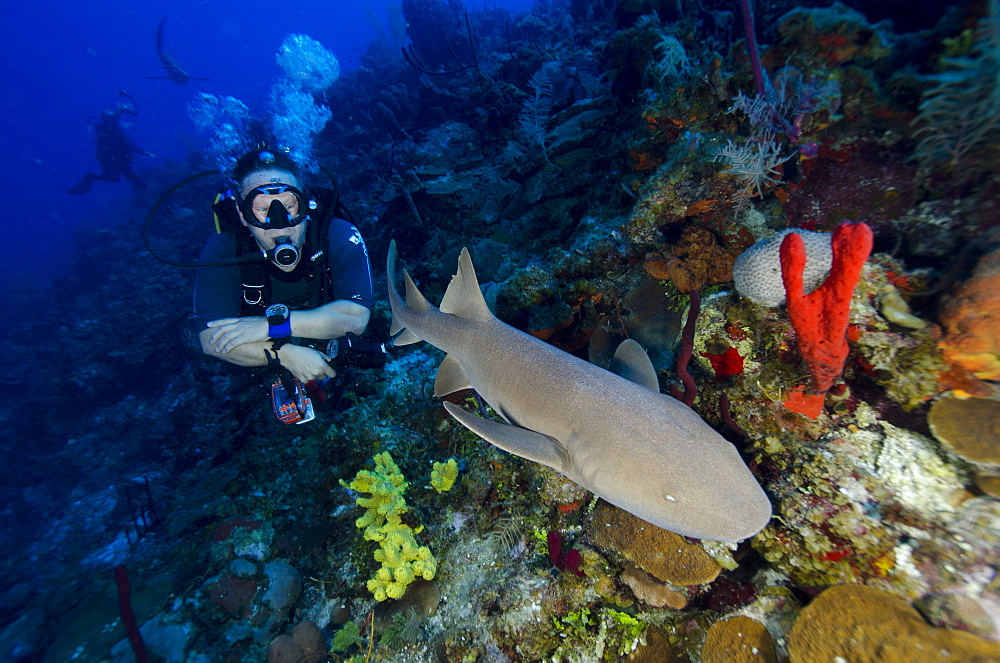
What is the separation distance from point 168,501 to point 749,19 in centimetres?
1229

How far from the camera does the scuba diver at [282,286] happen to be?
410 centimetres

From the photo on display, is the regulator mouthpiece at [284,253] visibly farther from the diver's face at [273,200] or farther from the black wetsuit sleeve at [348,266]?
the black wetsuit sleeve at [348,266]

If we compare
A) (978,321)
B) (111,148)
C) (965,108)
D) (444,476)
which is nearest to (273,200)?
(444,476)

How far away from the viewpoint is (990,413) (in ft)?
6.63

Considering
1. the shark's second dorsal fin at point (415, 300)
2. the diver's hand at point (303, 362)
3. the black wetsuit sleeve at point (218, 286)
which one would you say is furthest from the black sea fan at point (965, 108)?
the black wetsuit sleeve at point (218, 286)

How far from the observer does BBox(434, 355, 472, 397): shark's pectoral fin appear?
351cm

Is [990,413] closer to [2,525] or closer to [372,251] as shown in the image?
[372,251]

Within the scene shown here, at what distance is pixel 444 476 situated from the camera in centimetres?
375

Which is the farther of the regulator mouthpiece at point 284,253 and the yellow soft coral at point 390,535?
the regulator mouthpiece at point 284,253

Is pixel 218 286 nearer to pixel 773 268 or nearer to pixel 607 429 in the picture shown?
pixel 607 429

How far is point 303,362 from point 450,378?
1762 mm

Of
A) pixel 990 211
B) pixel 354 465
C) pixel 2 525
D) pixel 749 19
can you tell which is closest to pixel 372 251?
pixel 354 465

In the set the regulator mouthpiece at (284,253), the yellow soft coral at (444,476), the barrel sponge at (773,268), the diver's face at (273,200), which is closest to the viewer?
the barrel sponge at (773,268)

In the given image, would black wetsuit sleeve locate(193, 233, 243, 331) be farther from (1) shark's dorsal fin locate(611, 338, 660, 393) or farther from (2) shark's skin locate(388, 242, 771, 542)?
(1) shark's dorsal fin locate(611, 338, 660, 393)
